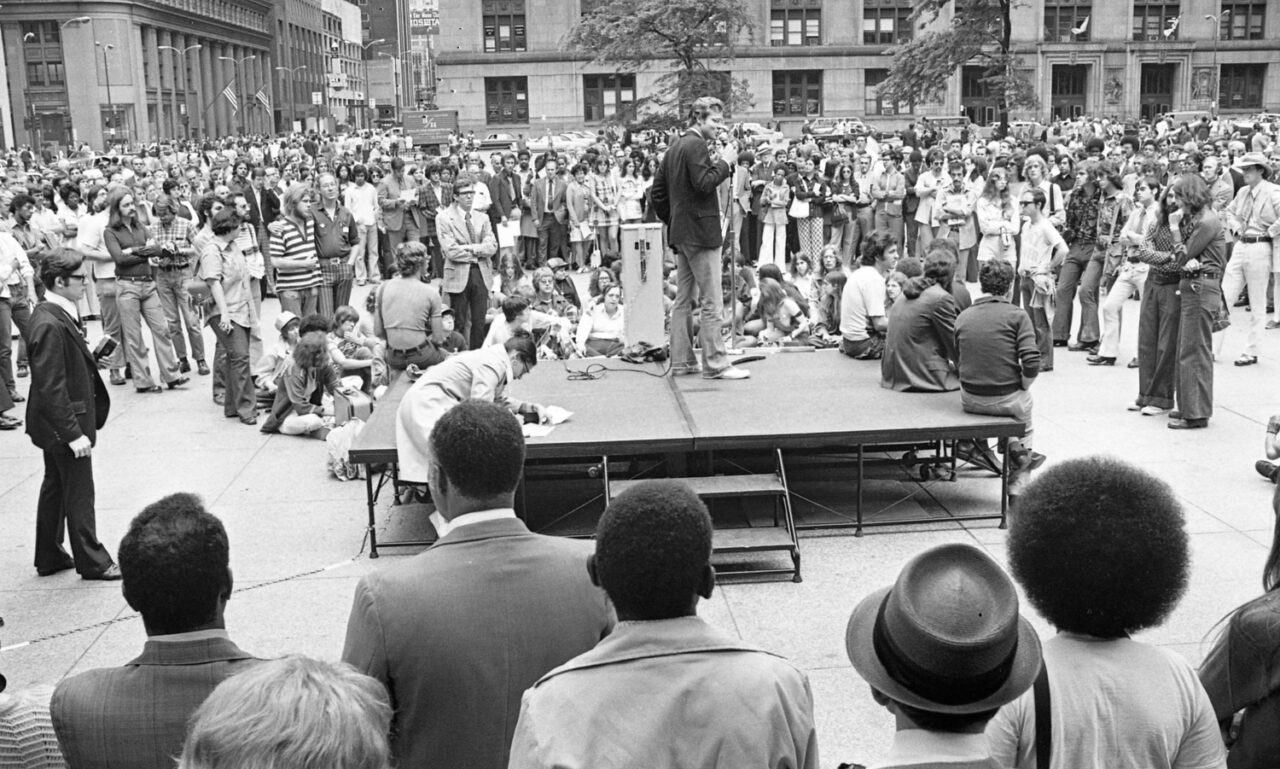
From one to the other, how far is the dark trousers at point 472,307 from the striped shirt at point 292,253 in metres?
1.74

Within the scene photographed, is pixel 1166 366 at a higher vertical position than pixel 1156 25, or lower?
lower

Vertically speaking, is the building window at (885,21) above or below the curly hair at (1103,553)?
above

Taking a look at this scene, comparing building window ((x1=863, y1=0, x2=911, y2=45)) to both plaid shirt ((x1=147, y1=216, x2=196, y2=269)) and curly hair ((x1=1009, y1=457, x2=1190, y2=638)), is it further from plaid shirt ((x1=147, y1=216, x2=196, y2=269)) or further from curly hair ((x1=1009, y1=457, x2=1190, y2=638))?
curly hair ((x1=1009, y1=457, x2=1190, y2=638))

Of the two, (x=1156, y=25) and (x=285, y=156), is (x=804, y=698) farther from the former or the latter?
(x=1156, y=25)

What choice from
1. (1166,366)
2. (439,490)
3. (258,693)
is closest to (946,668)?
(258,693)

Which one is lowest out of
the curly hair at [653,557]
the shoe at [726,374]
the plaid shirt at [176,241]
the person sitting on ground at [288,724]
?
the shoe at [726,374]

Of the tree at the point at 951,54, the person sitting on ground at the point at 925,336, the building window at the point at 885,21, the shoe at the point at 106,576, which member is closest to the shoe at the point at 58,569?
the shoe at the point at 106,576

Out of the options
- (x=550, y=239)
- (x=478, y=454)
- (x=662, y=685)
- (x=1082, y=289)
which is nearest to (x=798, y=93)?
(x=550, y=239)

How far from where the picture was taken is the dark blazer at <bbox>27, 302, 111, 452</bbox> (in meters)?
7.70

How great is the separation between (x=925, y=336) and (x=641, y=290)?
318 cm

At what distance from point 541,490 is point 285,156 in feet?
108

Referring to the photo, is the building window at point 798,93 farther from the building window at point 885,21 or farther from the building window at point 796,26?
the building window at point 885,21

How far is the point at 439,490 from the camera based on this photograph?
12.7ft

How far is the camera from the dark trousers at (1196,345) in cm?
1074
